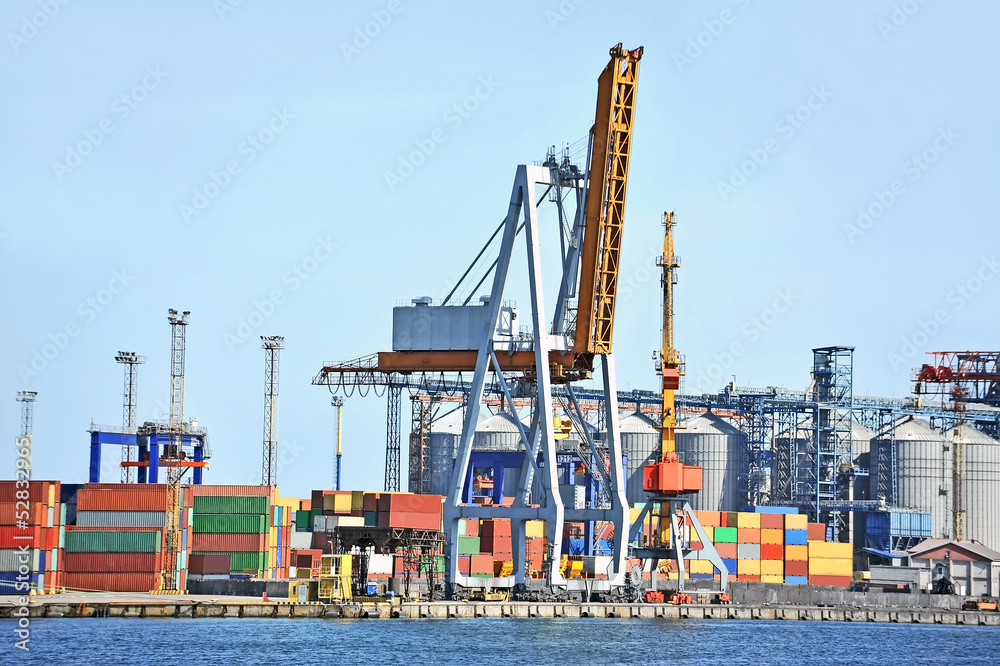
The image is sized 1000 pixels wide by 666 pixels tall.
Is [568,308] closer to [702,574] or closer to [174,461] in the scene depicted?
[174,461]

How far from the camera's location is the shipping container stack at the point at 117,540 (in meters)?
90.2

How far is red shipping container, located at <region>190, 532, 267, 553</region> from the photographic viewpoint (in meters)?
97.7

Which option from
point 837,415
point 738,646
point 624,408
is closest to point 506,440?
point 624,408

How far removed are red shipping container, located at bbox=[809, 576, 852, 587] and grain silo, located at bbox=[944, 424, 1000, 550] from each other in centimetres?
2958

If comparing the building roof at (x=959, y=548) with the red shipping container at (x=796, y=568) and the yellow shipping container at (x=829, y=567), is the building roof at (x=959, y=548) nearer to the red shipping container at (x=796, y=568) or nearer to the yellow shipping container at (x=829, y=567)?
the yellow shipping container at (x=829, y=567)

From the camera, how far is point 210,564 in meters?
97.8

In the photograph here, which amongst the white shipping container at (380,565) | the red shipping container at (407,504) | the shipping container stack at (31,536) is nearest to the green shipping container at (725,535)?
the red shipping container at (407,504)

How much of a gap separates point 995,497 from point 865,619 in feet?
185

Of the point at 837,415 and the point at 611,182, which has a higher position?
the point at 611,182

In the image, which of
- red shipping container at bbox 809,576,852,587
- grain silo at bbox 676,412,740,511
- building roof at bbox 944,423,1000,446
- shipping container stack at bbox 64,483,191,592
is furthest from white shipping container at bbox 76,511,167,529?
building roof at bbox 944,423,1000,446

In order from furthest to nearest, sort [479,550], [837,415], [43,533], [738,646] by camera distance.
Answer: [837,415] < [479,550] < [43,533] < [738,646]

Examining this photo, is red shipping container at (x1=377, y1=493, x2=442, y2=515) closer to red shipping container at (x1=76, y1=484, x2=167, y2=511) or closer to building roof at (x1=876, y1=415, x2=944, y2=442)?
red shipping container at (x1=76, y1=484, x2=167, y2=511)

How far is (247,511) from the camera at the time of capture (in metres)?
98.1

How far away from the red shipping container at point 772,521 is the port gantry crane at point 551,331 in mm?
34146
